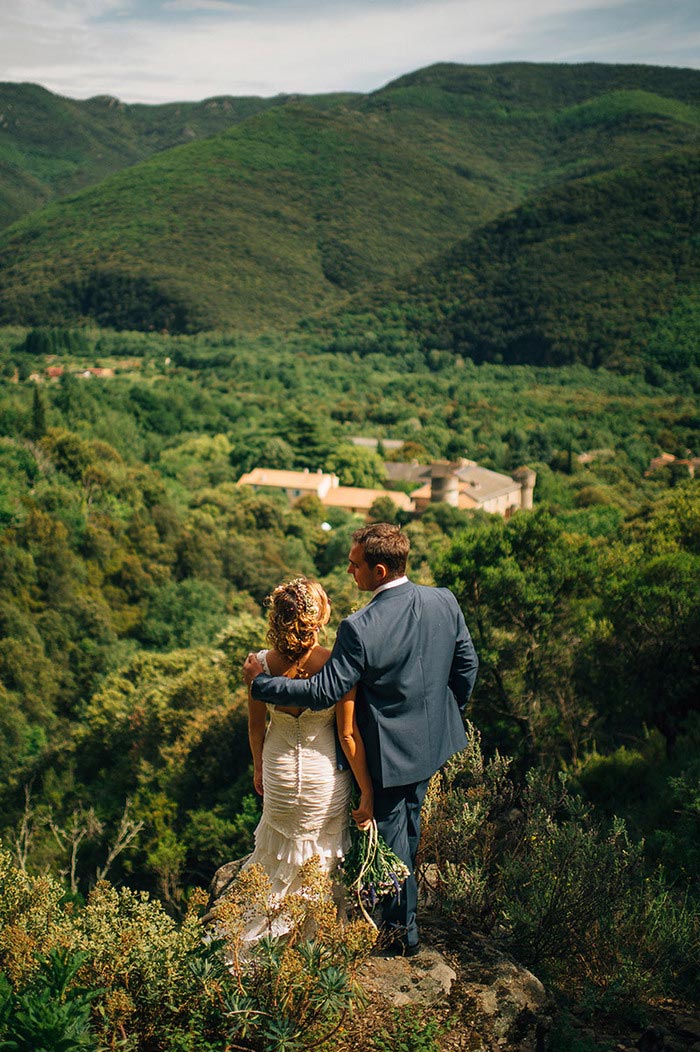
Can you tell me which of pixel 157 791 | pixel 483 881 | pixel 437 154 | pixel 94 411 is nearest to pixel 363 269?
pixel 437 154

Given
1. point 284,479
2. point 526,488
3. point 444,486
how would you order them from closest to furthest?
point 444,486, point 526,488, point 284,479

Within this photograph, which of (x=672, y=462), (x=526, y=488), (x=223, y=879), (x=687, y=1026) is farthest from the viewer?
(x=672, y=462)

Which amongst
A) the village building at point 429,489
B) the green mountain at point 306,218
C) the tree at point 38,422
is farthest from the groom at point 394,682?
the green mountain at point 306,218

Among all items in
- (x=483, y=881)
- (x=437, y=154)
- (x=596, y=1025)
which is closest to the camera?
(x=596, y=1025)

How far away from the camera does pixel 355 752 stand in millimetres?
3516

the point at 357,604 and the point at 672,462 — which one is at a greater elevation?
the point at 357,604

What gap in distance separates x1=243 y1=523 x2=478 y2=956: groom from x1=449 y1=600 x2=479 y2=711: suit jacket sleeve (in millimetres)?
19

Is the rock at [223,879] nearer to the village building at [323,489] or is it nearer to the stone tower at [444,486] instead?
the stone tower at [444,486]

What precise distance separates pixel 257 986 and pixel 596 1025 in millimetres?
1553

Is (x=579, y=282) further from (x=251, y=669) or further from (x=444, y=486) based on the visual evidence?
(x=251, y=669)

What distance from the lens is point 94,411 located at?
48812 millimetres

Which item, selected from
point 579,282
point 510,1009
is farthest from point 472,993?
point 579,282

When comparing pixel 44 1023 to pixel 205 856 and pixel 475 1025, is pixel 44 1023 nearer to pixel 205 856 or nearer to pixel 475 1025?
pixel 475 1025

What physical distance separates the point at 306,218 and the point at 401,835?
145 m
